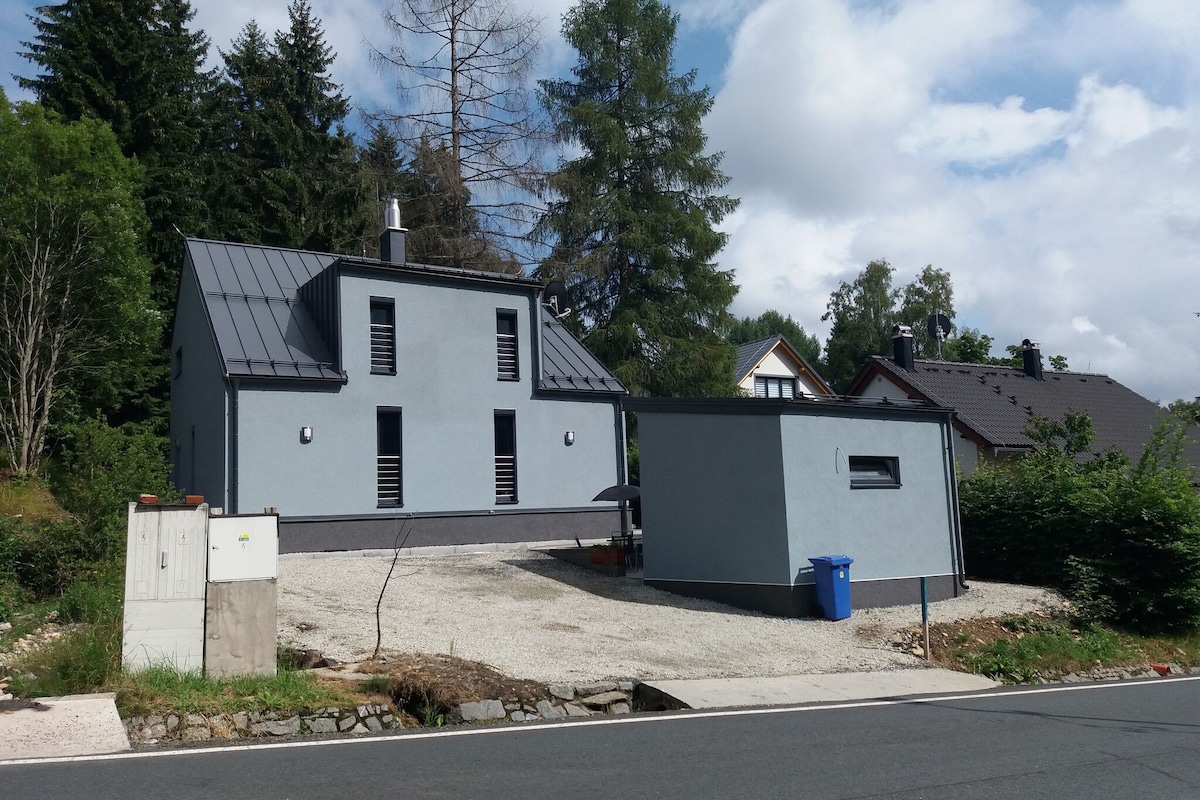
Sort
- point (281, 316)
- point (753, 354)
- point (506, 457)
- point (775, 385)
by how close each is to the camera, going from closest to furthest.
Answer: point (281, 316)
point (506, 457)
point (753, 354)
point (775, 385)

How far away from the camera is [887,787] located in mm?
6340

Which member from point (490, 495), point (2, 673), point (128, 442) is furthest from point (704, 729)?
point (490, 495)

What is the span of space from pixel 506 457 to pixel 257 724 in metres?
13.7

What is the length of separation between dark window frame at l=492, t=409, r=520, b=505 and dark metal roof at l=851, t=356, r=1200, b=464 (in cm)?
1622

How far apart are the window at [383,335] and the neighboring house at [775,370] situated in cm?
2282

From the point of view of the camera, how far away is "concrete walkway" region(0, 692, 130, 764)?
704cm

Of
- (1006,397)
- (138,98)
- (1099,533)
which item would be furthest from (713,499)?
(138,98)

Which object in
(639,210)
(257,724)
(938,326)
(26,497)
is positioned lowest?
(257,724)

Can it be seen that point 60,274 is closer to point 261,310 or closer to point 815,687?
point 261,310

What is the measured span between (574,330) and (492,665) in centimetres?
2438

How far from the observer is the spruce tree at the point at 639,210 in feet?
106

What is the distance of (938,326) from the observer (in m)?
40.4

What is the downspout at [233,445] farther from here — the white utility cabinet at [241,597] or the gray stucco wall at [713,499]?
the white utility cabinet at [241,597]

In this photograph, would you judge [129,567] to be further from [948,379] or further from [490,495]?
[948,379]
